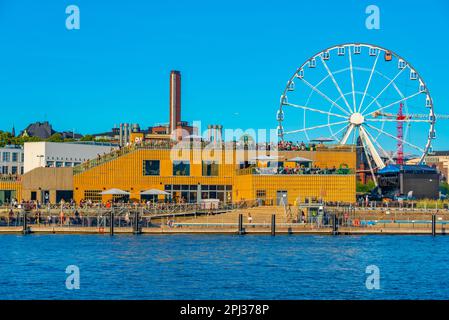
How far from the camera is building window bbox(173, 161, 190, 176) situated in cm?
8844

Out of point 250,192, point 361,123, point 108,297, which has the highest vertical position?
point 361,123

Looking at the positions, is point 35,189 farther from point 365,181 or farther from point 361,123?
point 365,181

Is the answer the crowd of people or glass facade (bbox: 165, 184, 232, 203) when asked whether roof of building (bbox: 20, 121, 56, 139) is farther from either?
the crowd of people

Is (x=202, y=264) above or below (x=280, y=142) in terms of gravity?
below

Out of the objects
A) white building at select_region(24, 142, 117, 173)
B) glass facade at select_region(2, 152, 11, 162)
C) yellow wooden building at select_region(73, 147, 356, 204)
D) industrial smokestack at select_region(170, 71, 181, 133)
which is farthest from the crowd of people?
industrial smokestack at select_region(170, 71, 181, 133)

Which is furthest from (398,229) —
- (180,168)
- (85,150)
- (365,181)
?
(365,181)

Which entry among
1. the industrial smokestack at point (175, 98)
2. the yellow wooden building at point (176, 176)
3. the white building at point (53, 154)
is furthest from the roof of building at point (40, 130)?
the yellow wooden building at point (176, 176)

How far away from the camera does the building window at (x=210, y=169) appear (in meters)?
88.9

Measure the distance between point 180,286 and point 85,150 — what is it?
6600 cm

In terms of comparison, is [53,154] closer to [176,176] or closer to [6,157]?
[6,157]

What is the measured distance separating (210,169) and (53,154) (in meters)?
21.0

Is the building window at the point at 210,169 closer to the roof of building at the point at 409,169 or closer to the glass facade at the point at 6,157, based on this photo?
the roof of building at the point at 409,169

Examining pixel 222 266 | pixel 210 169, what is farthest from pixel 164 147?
pixel 222 266

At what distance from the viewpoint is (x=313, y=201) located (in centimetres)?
8225
